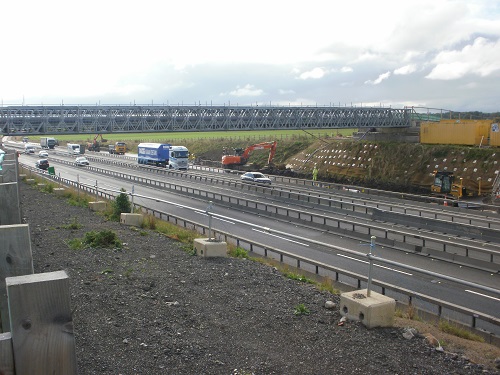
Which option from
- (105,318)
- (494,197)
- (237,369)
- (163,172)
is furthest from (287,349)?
(163,172)

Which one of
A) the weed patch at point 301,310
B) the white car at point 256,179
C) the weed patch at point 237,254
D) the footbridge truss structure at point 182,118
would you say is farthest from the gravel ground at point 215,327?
the footbridge truss structure at point 182,118

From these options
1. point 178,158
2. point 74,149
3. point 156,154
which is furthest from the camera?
point 74,149

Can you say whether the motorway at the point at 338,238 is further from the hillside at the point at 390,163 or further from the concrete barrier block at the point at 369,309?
the hillside at the point at 390,163

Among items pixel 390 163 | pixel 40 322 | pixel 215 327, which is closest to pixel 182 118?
pixel 390 163

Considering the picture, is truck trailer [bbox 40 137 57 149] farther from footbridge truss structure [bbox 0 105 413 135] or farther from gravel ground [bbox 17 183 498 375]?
gravel ground [bbox 17 183 498 375]

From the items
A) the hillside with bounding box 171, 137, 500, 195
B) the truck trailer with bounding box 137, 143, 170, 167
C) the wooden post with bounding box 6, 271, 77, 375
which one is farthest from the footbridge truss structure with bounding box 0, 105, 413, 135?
the wooden post with bounding box 6, 271, 77, 375

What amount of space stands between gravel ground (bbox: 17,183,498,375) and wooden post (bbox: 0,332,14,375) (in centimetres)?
322

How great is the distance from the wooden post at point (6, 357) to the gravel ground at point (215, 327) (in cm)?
322

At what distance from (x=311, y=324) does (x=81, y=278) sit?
5.16 m

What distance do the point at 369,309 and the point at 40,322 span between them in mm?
6025

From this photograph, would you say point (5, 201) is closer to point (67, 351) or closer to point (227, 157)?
point (67, 351)

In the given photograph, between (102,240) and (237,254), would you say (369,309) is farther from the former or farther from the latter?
(102,240)

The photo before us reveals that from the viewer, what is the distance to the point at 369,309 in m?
8.09

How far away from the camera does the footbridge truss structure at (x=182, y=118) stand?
77.8 metres
